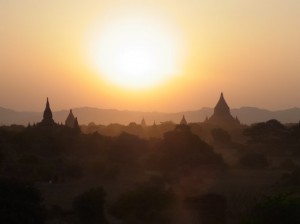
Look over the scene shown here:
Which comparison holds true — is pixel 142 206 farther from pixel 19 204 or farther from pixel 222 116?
pixel 222 116

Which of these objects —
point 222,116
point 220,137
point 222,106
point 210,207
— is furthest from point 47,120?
point 210,207

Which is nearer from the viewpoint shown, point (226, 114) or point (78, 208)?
point (78, 208)

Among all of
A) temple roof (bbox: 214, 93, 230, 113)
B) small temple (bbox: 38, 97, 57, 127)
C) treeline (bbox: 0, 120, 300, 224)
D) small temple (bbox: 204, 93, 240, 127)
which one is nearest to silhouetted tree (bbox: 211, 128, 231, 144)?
treeline (bbox: 0, 120, 300, 224)

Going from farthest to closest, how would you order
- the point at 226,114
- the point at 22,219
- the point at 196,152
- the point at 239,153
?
the point at 226,114
the point at 239,153
the point at 196,152
the point at 22,219

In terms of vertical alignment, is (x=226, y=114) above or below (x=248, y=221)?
above

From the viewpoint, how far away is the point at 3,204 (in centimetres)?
2103

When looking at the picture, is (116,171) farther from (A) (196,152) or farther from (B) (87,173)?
(A) (196,152)

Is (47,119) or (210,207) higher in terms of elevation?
(47,119)

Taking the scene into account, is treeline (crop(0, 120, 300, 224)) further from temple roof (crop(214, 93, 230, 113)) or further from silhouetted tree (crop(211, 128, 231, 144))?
temple roof (crop(214, 93, 230, 113))

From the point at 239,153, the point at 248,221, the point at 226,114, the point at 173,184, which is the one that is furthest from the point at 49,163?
the point at 226,114

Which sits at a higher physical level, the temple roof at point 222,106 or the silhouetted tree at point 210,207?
the temple roof at point 222,106

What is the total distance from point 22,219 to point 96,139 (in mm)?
34198

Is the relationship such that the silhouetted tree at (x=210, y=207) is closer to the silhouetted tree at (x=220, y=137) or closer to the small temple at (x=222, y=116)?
the silhouetted tree at (x=220, y=137)

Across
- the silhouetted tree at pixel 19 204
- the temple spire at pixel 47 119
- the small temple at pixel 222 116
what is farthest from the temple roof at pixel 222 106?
the silhouetted tree at pixel 19 204
